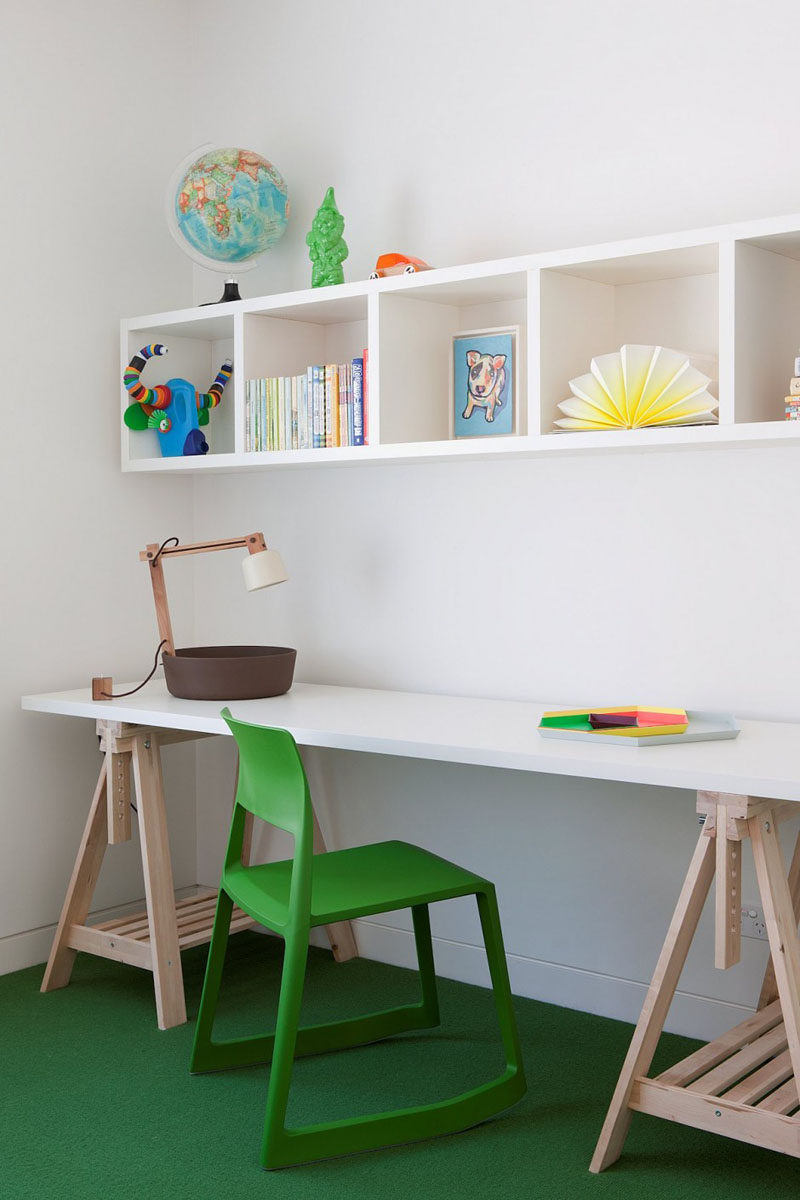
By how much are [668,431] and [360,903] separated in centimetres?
105

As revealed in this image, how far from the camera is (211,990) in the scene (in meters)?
2.39

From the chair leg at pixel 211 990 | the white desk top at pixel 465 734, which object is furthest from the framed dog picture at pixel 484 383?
the chair leg at pixel 211 990

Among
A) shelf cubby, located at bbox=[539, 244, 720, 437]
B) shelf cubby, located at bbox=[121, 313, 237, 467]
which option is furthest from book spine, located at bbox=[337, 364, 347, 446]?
shelf cubby, located at bbox=[539, 244, 720, 437]

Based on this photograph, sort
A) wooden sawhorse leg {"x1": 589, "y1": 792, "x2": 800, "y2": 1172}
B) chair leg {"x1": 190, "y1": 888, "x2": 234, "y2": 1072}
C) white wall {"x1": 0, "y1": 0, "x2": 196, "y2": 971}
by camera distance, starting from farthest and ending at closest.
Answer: white wall {"x1": 0, "y1": 0, "x2": 196, "y2": 971}, chair leg {"x1": 190, "y1": 888, "x2": 234, "y2": 1072}, wooden sawhorse leg {"x1": 589, "y1": 792, "x2": 800, "y2": 1172}

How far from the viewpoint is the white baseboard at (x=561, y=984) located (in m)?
2.57

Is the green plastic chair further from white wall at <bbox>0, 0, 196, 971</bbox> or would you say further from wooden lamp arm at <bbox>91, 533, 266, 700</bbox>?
white wall at <bbox>0, 0, 196, 971</bbox>

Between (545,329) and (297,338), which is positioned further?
(297,338)

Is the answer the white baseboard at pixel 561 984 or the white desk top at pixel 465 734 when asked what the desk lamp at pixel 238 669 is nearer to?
the white desk top at pixel 465 734

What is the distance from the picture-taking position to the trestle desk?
1.91 m

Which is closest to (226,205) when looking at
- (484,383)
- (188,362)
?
(188,362)

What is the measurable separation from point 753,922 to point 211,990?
1.13 meters

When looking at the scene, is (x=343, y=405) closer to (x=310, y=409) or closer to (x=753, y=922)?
(x=310, y=409)

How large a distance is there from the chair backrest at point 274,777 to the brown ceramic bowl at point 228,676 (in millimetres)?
553

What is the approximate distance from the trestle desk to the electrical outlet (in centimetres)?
14
